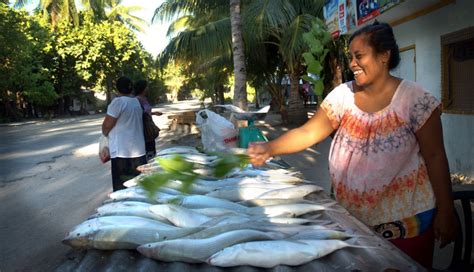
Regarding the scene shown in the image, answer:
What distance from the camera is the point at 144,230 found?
1807 mm

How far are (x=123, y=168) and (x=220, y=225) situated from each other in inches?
123

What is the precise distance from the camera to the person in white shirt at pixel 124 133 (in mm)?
4586

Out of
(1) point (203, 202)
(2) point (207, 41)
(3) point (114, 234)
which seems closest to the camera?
(3) point (114, 234)

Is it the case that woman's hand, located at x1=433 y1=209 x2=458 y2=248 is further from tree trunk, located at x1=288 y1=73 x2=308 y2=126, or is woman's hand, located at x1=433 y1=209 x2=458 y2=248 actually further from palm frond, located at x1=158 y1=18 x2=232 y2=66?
tree trunk, located at x1=288 y1=73 x2=308 y2=126

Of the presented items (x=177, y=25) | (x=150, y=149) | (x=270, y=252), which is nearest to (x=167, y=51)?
(x=150, y=149)

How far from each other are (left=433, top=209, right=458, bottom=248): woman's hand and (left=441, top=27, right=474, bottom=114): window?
4593 mm

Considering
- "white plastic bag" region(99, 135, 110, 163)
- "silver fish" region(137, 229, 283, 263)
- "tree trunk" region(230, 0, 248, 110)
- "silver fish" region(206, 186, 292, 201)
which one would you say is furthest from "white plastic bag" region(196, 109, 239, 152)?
"tree trunk" region(230, 0, 248, 110)

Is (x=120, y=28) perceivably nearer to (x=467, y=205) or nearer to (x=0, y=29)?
(x=0, y=29)

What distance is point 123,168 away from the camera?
186 inches

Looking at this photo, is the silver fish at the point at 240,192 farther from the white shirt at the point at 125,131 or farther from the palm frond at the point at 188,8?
the palm frond at the point at 188,8

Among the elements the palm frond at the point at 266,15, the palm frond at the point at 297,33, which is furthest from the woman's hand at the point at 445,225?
the palm frond at the point at 297,33

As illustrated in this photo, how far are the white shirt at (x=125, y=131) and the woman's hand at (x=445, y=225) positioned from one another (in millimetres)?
3367

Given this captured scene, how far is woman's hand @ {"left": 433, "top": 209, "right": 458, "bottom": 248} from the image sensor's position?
2.00 metres

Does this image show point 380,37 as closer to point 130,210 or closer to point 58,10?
point 130,210
